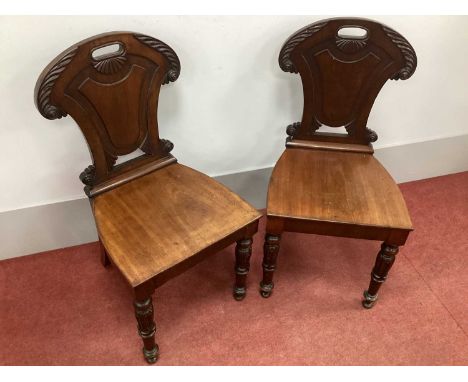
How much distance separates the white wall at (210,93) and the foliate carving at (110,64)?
17 centimetres

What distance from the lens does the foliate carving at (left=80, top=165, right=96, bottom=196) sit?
4.58 ft

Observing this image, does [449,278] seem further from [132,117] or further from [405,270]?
[132,117]

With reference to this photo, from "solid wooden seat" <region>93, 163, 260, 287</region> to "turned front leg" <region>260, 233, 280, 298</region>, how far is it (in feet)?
0.52

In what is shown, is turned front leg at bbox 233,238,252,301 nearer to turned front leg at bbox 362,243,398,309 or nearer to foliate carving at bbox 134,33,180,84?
turned front leg at bbox 362,243,398,309

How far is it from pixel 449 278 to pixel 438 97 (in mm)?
855

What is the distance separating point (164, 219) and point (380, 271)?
825 mm

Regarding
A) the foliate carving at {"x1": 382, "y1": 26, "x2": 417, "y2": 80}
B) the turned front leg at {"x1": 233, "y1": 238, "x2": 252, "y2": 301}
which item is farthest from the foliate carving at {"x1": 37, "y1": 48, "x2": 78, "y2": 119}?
the foliate carving at {"x1": 382, "y1": 26, "x2": 417, "y2": 80}

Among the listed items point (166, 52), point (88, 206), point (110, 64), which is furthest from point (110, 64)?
point (88, 206)

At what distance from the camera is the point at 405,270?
1.85 meters

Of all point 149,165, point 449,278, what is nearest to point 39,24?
point 149,165

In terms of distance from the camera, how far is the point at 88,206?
69.6 inches

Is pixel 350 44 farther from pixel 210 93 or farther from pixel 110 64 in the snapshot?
pixel 110 64
